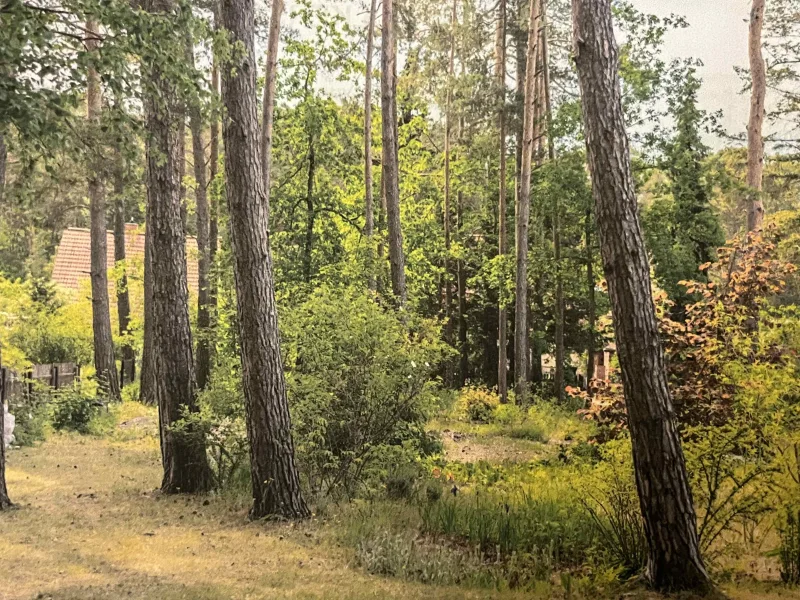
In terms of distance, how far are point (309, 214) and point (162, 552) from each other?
9479 millimetres

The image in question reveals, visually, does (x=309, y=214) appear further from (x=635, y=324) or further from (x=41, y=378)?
(x=635, y=324)

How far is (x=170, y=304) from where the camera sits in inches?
322

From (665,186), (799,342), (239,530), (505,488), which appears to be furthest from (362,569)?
(665,186)

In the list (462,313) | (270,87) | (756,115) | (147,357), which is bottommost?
(147,357)

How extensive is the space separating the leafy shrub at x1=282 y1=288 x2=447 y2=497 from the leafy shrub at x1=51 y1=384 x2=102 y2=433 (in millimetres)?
7434

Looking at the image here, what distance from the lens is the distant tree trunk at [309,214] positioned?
14.3m

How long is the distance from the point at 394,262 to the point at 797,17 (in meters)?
14.8

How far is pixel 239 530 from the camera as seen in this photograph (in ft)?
21.9

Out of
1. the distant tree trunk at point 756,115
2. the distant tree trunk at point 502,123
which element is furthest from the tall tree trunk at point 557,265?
the distant tree trunk at point 756,115

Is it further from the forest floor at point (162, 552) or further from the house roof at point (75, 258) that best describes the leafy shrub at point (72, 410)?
the house roof at point (75, 258)

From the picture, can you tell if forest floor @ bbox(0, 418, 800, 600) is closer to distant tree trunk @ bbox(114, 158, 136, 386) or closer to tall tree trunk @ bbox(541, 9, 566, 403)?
distant tree trunk @ bbox(114, 158, 136, 386)

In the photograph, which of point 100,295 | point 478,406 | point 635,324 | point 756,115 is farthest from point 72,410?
point 756,115

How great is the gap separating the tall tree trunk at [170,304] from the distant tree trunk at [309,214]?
5.87m

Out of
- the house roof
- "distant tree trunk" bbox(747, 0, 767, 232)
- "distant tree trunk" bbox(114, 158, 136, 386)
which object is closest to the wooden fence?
"distant tree trunk" bbox(114, 158, 136, 386)
